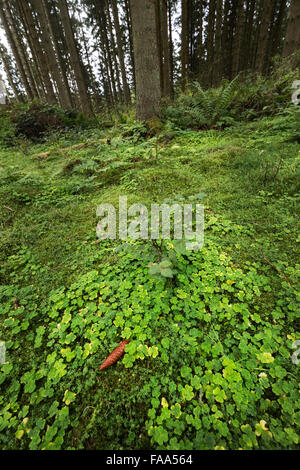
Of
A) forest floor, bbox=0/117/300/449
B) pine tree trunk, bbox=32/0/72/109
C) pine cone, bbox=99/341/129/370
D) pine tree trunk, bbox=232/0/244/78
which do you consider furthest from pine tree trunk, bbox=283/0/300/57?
pine cone, bbox=99/341/129/370

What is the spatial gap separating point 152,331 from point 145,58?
703 cm

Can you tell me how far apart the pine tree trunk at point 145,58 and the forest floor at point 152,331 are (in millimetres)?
3766

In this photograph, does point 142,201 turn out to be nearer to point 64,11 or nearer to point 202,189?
point 202,189

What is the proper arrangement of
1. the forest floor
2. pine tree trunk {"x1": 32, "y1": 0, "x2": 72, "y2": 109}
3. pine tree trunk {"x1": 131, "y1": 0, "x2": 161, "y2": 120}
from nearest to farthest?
the forest floor
pine tree trunk {"x1": 131, "y1": 0, "x2": 161, "y2": 120}
pine tree trunk {"x1": 32, "y1": 0, "x2": 72, "y2": 109}

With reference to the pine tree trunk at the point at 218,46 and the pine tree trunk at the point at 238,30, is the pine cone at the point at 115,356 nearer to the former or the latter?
the pine tree trunk at the point at 238,30

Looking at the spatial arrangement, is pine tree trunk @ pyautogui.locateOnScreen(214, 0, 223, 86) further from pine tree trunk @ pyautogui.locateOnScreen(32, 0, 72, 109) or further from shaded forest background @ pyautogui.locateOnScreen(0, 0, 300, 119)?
pine tree trunk @ pyautogui.locateOnScreen(32, 0, 72, 109)

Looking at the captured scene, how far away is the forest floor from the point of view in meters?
1.36

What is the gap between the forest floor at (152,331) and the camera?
1363mm

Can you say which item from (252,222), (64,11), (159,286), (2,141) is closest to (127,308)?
(159,286)

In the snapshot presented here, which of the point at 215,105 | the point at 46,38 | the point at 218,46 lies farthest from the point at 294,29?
the point at 46,38

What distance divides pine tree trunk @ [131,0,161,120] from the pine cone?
635 cm

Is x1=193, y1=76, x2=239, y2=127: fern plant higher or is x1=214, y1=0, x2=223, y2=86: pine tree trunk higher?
x1=214, y1=0, x2=223, y2=86: pine tree trunk

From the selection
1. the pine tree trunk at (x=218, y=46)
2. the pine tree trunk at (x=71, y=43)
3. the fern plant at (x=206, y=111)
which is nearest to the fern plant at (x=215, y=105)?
the fern plant at (x=206, y=111)
